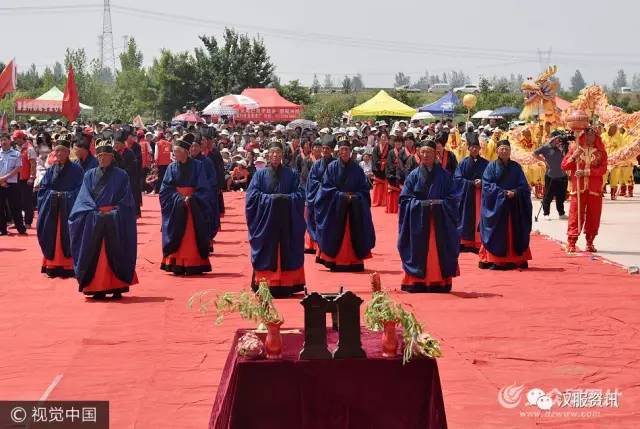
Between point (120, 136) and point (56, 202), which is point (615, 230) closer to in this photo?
point (120, 136)

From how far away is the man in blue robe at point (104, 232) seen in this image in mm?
12227

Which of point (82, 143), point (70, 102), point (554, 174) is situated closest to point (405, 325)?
point (82, 143)

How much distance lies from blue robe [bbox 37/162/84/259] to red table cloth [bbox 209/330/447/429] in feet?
28.0

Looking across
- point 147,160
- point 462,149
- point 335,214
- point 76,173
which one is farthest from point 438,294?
point 147,160

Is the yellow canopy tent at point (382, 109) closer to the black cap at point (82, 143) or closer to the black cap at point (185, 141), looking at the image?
the black cap at point (185, 141)

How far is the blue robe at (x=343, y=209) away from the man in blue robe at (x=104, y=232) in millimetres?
3208

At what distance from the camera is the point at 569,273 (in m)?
14.6

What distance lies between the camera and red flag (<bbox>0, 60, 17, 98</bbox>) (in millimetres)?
24350

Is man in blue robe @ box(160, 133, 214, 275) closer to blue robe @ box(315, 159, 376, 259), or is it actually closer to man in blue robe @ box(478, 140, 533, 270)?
blue robe @ box(315, 159, 376, 259)

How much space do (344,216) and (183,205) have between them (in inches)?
85.2

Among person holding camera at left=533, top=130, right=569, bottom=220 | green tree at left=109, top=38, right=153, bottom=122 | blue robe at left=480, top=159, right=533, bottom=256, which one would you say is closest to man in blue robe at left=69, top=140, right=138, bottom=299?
blue robe at left=480, top=159, right=533, bottom=256

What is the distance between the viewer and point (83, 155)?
14242 mm

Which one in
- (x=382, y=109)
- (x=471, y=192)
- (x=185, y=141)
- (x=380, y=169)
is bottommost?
(x=380, y=169)

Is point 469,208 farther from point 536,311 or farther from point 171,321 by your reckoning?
point 171,321
